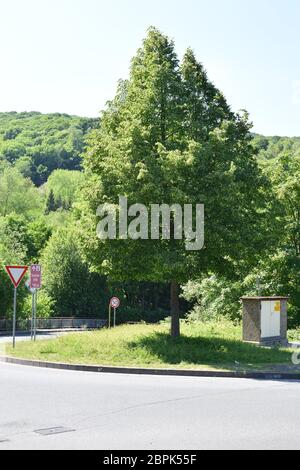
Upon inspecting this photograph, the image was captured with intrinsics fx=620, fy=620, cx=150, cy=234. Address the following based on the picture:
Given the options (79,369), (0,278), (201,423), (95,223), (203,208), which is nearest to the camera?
(201,423)

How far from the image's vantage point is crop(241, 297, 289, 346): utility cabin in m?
22.8

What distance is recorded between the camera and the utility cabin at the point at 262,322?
22.8 meters

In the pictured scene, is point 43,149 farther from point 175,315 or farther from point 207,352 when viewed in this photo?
point 207,352

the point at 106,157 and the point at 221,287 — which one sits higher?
the point at 106,157

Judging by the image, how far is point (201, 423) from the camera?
9.28 metres
